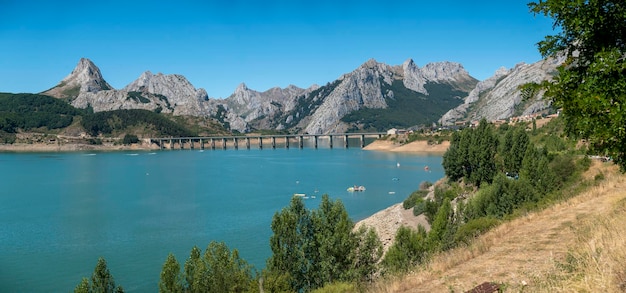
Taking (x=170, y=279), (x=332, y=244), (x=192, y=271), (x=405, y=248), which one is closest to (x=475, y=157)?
(x=405, y=248)

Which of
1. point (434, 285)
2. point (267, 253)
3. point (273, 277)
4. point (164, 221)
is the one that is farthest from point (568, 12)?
point (164, 221)

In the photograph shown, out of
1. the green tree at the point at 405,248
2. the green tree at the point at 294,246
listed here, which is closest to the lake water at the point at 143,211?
the green tree at the point at 294,246

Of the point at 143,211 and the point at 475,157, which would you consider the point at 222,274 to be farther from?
the point at 143,211

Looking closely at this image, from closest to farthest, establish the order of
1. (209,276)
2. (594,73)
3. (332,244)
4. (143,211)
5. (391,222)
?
(594,73)
(209,276)
(332,244)
(391,222)
(143,211)

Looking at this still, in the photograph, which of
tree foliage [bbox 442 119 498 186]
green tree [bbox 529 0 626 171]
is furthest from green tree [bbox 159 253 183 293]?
tree foliage [bbox 442 119 498 186]

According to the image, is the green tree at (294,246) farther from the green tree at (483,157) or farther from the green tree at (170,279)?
the green tree at (483,157)

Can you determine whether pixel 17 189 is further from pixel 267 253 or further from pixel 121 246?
pixel 267 253

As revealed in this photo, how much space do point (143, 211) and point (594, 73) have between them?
258ft

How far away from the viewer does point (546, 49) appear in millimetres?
14086

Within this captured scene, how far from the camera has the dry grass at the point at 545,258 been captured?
830cm

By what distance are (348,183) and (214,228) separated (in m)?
53.1

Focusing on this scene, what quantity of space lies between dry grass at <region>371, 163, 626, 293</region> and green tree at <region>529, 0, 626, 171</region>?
2.68m

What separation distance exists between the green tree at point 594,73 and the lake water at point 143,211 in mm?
38185

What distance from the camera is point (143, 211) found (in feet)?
259
